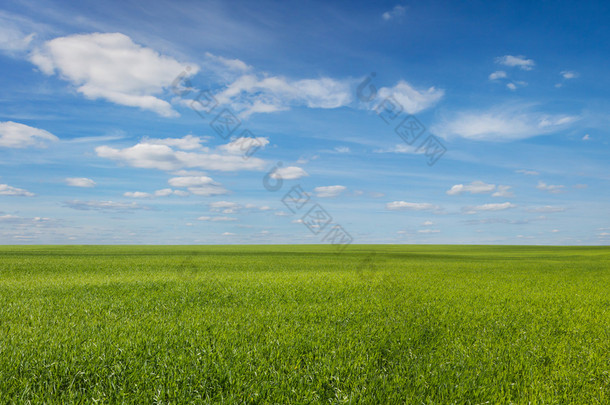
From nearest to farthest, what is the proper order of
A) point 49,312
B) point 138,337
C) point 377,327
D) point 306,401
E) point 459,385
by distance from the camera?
1. point 306,401
2. point 459,385
3. point 138,337
4. point 377,327
5. point 49,312

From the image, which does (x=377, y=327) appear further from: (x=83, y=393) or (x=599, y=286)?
(x=599, y=286)

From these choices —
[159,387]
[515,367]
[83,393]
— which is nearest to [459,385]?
[515,367]

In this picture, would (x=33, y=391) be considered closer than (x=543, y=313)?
Yes

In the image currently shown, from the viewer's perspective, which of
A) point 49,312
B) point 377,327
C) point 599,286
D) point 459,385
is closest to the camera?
point 459,385

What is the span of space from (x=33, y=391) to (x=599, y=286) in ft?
77.6

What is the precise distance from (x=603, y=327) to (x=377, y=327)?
6709 millimetres

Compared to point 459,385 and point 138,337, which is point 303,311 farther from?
point 459,385

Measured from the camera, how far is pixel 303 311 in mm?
10398

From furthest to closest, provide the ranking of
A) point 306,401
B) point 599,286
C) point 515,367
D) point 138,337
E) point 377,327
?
point 599,286
point 377,327
point 138,337
point 515,367
point 306,401

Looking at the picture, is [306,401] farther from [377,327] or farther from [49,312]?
[49,312]

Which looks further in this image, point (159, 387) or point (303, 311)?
point (303, 311)

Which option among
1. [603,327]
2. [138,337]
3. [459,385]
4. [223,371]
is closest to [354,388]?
[459,385]

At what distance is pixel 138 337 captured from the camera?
7.29m

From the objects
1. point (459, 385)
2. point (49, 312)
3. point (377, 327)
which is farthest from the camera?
point (49, 312)
